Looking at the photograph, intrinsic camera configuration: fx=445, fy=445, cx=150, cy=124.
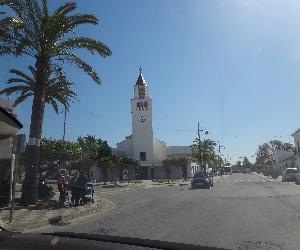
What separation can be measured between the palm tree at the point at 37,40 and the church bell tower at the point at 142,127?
5953 centimetres

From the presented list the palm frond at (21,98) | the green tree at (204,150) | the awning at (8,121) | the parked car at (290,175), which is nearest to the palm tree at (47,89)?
the palm frond at (21,98)

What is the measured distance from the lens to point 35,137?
19.7 m

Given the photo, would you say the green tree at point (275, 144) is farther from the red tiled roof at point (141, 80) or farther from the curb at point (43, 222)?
the curb at point (43, 222)

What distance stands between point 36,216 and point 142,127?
65263 millimetres

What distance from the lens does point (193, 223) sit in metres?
13.1

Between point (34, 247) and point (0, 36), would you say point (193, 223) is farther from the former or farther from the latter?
point (0, 36)

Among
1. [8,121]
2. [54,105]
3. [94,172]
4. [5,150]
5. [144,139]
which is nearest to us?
[8,121]

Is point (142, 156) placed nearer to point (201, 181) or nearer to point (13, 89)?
point (201, 181)

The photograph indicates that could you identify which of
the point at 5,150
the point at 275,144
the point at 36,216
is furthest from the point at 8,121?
the point at 275,144

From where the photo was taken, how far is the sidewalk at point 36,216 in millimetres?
12651

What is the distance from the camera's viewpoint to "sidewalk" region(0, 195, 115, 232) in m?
12.7

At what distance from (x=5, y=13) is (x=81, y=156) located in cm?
5512

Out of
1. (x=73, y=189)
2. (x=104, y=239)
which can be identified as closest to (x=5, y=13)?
(x=73, y=189)

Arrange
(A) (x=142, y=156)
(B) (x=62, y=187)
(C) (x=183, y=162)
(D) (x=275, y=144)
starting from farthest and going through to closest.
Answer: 1. (D) (x=275, y=144)
2. (A) (x=142, y=156)
3. (C) (x=183, y=162)
4. (B) (x=62, y=187)
